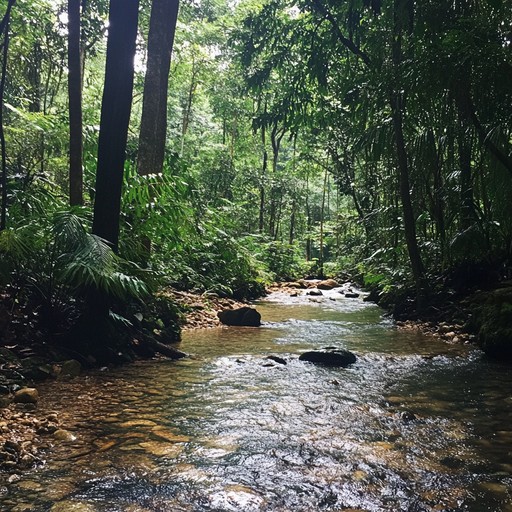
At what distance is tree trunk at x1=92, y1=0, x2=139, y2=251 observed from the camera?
16.1ft

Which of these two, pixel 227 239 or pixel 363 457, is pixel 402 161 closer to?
pixel 227 239

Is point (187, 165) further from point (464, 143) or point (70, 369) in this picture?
point (70, 369)

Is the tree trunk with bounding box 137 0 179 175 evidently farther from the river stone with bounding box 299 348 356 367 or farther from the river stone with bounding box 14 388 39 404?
the river stone with bounding box 14 388 39 404

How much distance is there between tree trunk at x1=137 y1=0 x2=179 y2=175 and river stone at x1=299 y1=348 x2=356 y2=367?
15.1ft

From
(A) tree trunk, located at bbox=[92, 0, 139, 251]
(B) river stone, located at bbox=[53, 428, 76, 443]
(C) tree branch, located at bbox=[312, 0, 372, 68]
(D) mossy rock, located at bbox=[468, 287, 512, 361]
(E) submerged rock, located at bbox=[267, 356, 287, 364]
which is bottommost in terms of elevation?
(B) river stone, located at bbox=[53, 428, 76, 443]

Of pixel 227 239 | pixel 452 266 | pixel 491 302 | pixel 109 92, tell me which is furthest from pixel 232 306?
pixel 109 92

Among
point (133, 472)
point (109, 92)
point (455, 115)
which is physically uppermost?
point (455, 115)

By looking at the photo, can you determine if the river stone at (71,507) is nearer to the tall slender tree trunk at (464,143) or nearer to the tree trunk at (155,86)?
the tall slender tree trunk at (464,143)

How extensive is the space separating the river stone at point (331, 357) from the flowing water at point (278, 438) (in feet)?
0.72

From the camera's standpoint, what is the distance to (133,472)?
8.41 ft

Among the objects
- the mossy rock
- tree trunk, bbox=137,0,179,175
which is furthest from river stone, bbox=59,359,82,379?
the mossy rock

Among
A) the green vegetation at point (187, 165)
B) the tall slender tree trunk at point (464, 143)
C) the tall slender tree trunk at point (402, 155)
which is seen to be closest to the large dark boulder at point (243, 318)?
the green vegetation at point (187, 165)

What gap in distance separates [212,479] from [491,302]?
548 cm

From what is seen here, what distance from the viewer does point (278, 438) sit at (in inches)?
124
